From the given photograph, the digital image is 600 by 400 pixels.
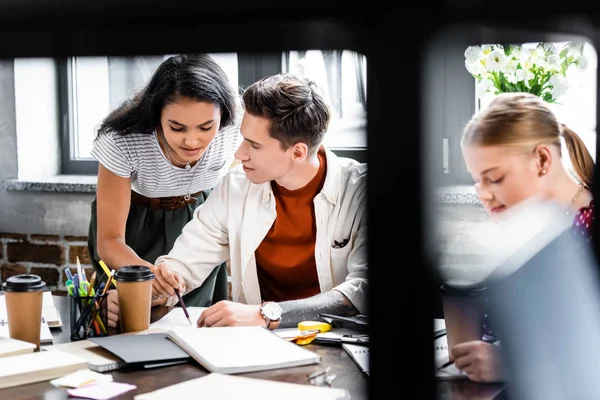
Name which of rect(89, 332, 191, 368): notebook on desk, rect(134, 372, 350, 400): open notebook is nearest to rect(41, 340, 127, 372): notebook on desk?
rect(89, 332, 191, 368): notebook on desk

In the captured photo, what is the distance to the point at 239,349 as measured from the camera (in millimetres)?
1017

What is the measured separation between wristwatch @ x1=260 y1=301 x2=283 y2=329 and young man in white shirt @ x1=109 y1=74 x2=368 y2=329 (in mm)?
297

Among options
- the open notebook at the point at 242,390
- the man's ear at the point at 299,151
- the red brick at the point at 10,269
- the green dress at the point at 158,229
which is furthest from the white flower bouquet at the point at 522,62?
the red brick at the point at 10,269

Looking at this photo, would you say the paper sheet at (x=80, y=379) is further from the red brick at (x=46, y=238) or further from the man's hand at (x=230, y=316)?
the red brick at (x=46, y=238)

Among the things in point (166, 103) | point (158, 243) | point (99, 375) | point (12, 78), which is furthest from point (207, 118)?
point (12, 78)

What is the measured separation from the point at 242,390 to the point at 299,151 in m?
0.79

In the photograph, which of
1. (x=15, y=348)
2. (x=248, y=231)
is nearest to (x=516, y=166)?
(x=15, y=348)

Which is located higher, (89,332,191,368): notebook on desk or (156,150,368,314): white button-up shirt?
(156,150,368,314): white button-up shirt

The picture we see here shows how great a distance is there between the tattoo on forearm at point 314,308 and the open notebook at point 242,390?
32 cm

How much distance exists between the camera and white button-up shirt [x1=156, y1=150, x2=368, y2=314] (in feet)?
4.96

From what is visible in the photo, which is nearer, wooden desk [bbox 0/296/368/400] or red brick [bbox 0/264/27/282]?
wooden desk [bbox 0/296/368/400]

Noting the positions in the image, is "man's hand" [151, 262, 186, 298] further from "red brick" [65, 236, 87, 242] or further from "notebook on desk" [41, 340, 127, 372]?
"red brick" [65, 236, 87, 242]

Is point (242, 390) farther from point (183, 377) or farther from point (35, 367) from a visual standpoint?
point (35, 367)

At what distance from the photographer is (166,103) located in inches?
65.1
